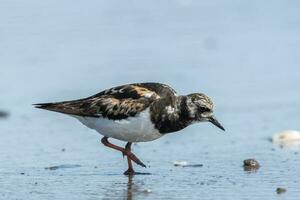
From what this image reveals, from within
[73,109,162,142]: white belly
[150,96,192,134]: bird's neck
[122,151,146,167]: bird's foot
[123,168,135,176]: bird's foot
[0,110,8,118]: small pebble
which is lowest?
[123,168,135,176]: bird's foot

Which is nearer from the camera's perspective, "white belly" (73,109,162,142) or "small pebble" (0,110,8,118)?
"white belly" (73,109,162,142)

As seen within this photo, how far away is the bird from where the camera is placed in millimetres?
6641

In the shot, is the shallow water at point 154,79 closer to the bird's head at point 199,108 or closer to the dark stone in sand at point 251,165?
the dark stone in sand at point 251,165

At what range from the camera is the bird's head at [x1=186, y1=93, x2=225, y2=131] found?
22.1ft

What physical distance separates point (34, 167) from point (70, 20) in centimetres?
593

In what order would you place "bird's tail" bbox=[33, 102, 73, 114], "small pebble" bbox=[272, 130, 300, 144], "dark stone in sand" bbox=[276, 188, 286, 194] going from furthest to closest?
"small pebble" bbox=[272, 130, 300, 144], "bird's tail" bbox=[33, 102, 73, 114], "dark stone in sand" bbox=[276, 188, 286, 194]

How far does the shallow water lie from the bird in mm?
261

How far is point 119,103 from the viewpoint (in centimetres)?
680

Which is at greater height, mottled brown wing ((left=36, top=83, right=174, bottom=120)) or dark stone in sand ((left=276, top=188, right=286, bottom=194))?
mottled brown wing ((left=36, top=83, right=174, bottom=120))

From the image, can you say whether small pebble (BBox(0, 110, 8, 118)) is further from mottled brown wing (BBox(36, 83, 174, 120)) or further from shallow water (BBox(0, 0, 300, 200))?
mottled brown wing (BBox(36, 83, 174, 120))

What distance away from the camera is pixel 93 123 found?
6.90 m

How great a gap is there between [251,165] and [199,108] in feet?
1.75

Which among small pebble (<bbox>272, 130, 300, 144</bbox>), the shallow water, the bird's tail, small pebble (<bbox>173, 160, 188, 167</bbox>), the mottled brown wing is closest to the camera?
the shallow water

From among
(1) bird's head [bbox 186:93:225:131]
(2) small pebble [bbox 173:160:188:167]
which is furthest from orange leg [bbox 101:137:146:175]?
(1) bird's head [bbox 186:93:225:131]
